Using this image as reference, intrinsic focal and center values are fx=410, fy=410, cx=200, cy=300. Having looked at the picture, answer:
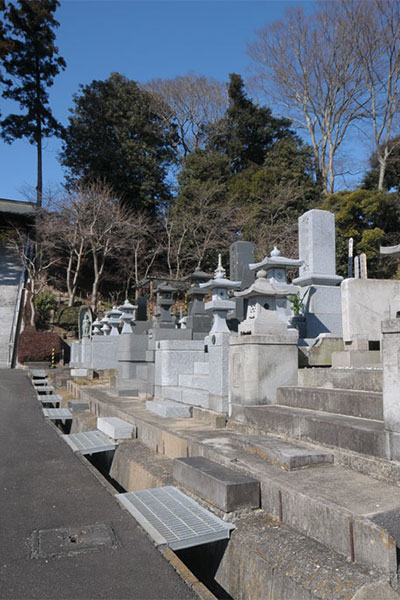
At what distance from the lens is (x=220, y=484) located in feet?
9.72

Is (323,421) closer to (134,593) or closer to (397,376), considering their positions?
(397,376)

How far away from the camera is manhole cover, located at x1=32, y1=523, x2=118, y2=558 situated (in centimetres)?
248

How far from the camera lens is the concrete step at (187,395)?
6.10 metres

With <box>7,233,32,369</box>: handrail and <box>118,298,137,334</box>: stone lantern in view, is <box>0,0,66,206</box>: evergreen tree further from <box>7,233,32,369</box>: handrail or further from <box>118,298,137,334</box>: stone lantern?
<box>118,298,137,334</box>: stone lantern

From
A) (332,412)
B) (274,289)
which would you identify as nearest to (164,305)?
(274,289)

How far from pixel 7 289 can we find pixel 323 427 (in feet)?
96.6

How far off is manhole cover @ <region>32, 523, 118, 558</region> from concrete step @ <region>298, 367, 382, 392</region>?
268 centimetres

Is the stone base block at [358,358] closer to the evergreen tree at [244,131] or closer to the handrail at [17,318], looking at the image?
the handrail at [17,318]

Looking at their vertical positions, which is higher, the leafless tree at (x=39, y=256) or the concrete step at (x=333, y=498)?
the leafless tree at (x=39, y=256)

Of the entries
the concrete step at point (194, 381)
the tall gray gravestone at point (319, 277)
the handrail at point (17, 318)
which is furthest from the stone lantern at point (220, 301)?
the handrail at point (17, 318)

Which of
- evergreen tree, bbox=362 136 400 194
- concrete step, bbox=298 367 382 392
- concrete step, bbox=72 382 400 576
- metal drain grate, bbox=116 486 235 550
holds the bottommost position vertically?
metal drain grate, bbox=116 486 235 550

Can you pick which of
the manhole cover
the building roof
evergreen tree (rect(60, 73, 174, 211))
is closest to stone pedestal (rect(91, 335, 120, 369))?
the manhole cover

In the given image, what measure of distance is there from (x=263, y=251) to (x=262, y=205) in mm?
3562

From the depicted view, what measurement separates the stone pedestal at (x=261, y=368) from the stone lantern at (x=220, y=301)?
9.46 ft
